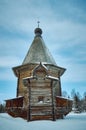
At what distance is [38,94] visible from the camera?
17156mm

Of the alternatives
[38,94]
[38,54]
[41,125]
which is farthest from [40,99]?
[38,54]

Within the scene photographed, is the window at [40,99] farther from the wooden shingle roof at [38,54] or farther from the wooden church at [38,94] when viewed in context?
the wooden shingle roof at [38,54]

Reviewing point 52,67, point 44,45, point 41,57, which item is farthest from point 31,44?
point 52,67

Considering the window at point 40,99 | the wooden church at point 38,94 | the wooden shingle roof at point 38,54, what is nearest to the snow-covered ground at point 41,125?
the wooden church at point 38,94

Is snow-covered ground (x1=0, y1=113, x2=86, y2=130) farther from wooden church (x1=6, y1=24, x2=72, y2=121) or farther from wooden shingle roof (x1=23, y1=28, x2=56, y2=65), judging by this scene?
wooden shingle roof (x1=23, y1=28, x2=56, y2=65)

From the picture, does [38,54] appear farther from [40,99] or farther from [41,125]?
[41,125]

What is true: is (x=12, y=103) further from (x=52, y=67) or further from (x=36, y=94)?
(x=52, y=67)

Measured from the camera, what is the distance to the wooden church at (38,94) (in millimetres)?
16672

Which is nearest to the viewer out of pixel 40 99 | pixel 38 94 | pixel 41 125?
pixel 41 125

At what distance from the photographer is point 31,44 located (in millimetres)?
25391

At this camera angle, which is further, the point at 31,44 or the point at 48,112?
the point at 31,44

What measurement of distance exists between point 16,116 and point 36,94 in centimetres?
387

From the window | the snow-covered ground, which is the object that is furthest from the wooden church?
the snow-covered ground

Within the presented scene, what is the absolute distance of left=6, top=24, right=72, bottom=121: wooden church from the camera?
16.7m
